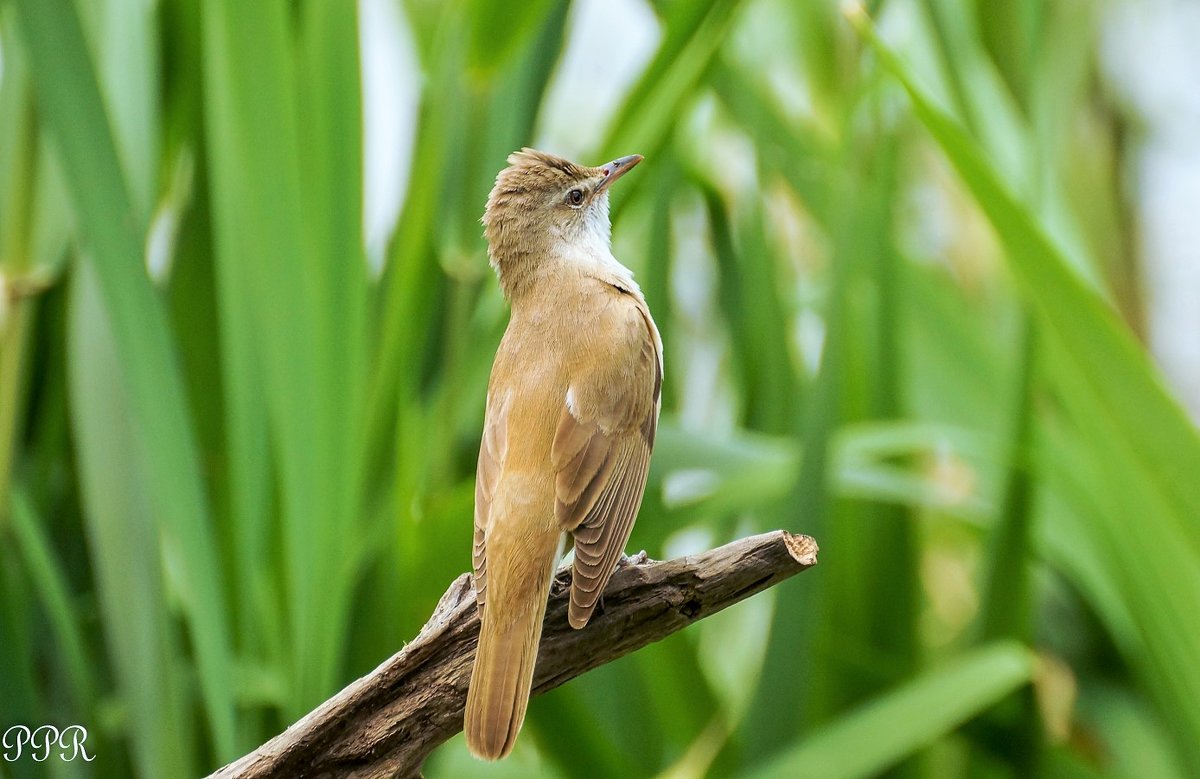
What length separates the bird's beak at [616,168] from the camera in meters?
1.98

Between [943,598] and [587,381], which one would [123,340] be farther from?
[943,598]

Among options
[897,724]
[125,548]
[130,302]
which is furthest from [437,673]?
[897,724]

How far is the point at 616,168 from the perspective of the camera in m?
2.04

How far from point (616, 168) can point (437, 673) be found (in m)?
1.02

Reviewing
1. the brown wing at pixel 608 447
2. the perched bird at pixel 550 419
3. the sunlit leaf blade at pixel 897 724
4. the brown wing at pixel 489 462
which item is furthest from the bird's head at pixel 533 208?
the sunlit leaf blade at pixel 897 724

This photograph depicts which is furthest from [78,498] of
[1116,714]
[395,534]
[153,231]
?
[1116,714]

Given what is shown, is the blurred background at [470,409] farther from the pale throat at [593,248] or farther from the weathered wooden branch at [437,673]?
the weathered wooden branch at [437,673]

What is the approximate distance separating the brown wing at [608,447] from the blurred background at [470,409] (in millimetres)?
406

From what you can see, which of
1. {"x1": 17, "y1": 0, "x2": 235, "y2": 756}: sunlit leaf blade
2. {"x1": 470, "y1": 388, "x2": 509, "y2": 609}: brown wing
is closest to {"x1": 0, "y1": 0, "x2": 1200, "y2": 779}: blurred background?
{"x1": 17, "y1": 0, "x2": 235, "y2": 756}: sunlit leaf blade

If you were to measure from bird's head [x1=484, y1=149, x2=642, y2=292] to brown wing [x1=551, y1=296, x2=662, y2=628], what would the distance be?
0.31 m

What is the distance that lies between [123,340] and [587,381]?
29.0 inches

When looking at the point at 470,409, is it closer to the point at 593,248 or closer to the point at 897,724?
the point at 593,248

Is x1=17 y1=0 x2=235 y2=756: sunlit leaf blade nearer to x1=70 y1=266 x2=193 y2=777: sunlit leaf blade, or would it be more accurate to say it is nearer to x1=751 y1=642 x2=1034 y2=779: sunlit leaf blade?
x1=70 y1=266 x2=193 y2=777: sunlit leaf blade

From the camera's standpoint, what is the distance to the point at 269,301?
1.98 metres
